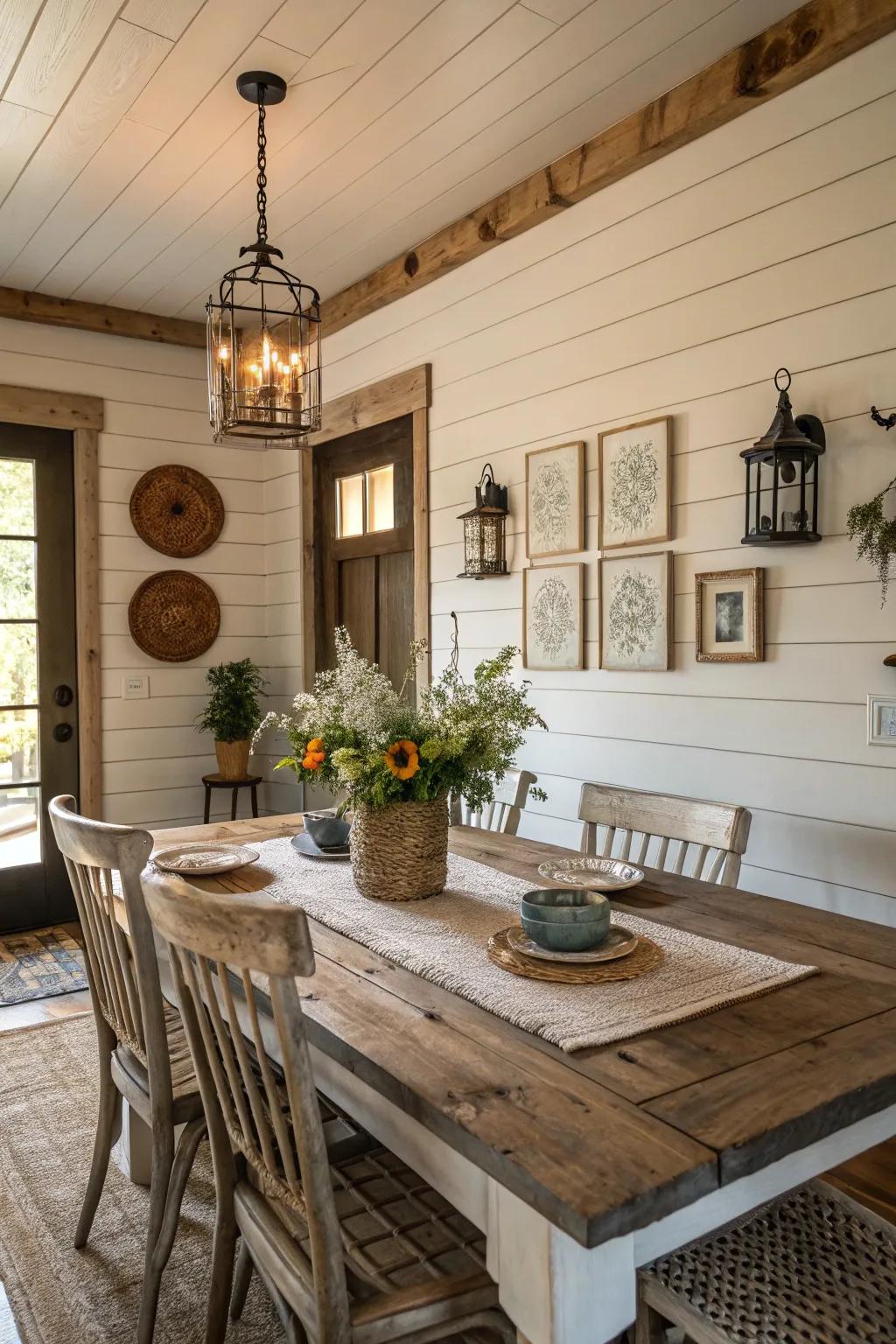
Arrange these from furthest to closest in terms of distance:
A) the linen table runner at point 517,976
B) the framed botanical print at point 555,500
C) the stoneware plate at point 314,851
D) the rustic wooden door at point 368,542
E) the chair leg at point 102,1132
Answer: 1. the rustic wooden door at point 368,542
2. the framed botanical print at point 555,500
3. the stoneware plate at point 314,851
4. the chair leg at point 102,1132
5. the linen table runner at point 517,976

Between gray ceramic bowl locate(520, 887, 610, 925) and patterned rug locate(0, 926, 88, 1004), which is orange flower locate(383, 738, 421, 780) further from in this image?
patterned rug locate(0, 926, 88, 1004)

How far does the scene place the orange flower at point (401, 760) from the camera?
180cm

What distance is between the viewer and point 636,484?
112 inches

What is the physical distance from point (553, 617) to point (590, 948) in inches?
68.5

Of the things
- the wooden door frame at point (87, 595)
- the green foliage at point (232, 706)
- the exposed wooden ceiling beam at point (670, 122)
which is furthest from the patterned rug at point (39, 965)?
the exposed wooden ceiling beam at point (670, 122)

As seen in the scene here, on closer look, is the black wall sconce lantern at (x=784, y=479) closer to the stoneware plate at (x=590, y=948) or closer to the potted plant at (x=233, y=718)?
the stoneware plate at (x=590, y=948)

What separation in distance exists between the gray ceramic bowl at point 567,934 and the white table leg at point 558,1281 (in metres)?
0.48

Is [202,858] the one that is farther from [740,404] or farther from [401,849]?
[740,404]

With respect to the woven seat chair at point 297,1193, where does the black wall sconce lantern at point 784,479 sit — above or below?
above

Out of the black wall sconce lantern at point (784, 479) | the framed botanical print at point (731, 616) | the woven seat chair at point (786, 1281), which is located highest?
the black wall sconce lantern at point (784, 479)

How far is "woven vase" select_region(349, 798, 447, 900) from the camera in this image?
1.87 m

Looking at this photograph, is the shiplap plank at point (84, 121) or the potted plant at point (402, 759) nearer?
the potted plant at point (402, 759)

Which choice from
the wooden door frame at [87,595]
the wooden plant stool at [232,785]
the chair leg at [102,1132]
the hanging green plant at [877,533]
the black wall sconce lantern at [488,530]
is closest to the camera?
the chair leg at [102,1132]

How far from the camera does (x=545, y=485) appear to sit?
3.17m
